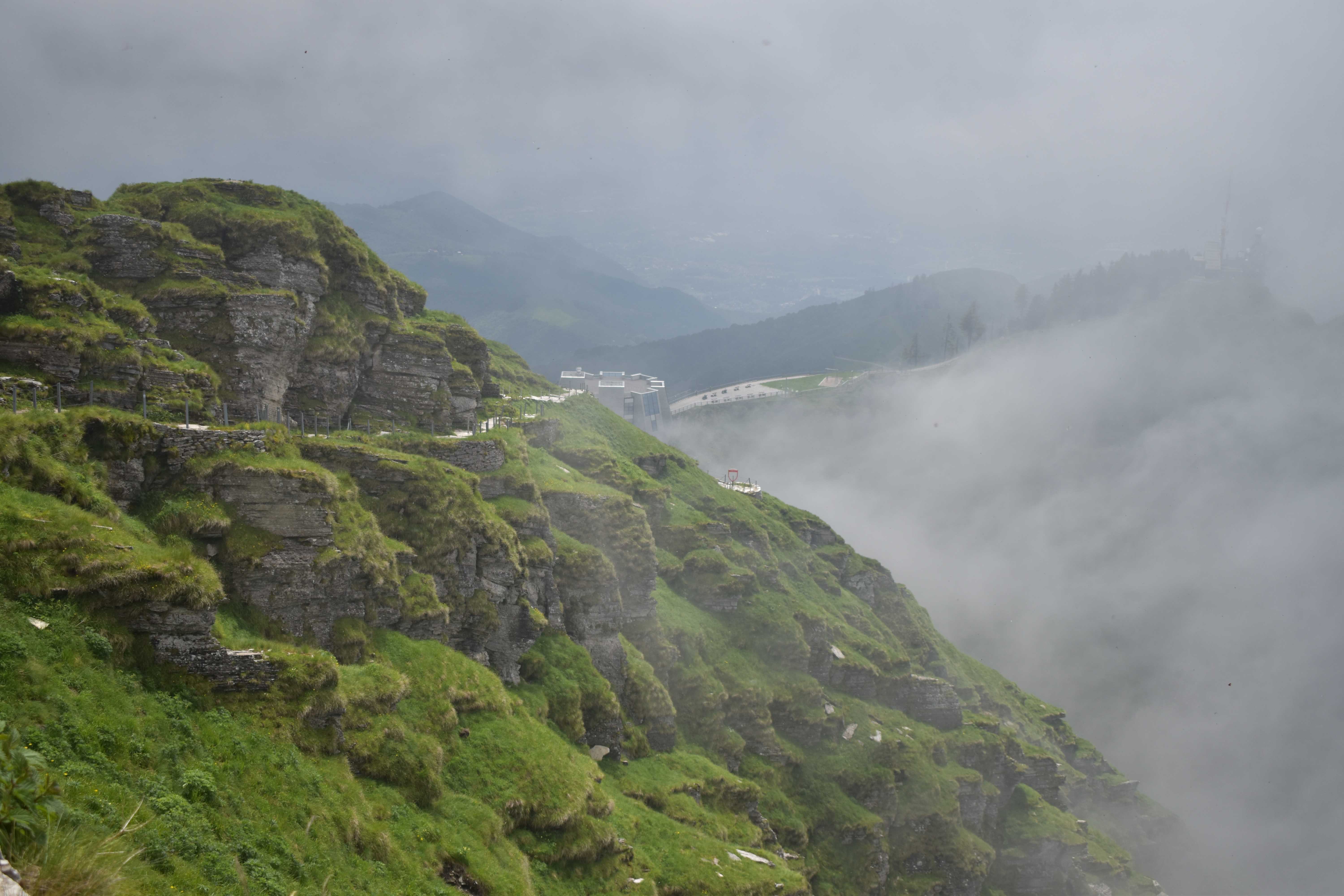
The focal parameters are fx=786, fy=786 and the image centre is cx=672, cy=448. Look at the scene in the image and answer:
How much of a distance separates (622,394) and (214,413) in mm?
125100

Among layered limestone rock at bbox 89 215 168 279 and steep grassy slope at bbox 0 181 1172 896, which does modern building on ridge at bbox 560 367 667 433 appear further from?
layered limestone rock at bbox 89 215 168 279

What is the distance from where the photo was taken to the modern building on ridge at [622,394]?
155 metres

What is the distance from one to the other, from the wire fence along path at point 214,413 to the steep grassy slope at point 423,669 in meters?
0.68

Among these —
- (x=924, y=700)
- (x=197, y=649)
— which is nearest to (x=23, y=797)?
(x=197, y=649)

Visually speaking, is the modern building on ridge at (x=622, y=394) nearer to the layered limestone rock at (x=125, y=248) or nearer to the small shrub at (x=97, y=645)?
the layered limestone rock at (x=125, y=248)

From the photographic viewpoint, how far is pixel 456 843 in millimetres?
33062

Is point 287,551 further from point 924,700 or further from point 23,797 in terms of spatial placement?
point 924,700

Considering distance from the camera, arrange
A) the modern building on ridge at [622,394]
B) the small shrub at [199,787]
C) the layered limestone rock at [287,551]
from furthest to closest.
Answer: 1. the modern building on ridge at [622,394]
2. the layered limestone rock at [287,551]
3. the small shrub at [199,787]

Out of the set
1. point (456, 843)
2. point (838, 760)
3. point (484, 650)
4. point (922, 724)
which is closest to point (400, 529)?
point (484, 650)

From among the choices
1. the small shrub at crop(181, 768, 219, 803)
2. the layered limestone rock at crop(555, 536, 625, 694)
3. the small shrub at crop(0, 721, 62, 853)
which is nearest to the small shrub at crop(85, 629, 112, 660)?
the small shrub at crop(181, 768, 219, 803)

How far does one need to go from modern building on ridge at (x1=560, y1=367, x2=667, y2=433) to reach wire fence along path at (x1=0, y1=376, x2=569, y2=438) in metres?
83.2

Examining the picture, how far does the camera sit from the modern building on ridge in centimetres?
15538

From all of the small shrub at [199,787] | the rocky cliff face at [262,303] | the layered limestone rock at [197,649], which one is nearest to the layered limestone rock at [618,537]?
the rocky cliff face at [262,303]

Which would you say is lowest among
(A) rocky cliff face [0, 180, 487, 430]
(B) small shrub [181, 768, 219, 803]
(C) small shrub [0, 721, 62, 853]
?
(B) small shrub [181, 768, 219, 803]
